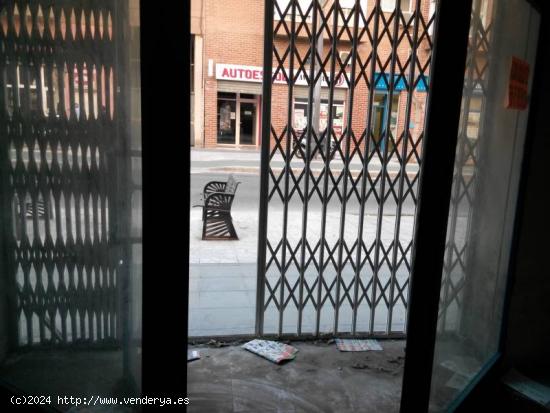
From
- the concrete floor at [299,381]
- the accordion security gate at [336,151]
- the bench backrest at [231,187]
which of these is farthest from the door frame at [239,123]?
the concrete floor at [299,381]

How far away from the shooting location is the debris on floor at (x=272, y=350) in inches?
126

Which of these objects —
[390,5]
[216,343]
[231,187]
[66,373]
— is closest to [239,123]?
[390,5]

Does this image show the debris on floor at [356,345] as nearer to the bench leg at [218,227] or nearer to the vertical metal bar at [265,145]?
the vertical metal bar at [265,145]

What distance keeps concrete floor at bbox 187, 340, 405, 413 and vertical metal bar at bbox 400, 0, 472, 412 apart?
0.79 m

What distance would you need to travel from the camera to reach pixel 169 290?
1.58 meters

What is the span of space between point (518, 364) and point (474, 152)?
1.53 meters

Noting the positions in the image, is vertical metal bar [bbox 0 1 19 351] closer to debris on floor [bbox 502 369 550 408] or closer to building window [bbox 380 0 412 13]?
debris on floor [bbox 502 369 550 408]

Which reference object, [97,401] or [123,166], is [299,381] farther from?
[123,166]

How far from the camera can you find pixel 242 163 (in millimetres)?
14961

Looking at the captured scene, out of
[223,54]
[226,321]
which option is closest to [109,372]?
[226,321]

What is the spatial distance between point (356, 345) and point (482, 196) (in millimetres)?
1663

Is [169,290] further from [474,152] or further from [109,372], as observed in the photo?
[474,152]

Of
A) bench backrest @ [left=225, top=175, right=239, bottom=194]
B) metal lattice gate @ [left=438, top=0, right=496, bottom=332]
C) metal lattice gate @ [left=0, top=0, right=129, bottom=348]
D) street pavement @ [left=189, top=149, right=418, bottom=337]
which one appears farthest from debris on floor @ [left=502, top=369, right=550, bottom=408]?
bench backrest @ [left=225, top=175, right=239, bottom=194]

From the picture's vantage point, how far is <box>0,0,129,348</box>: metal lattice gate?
178 centimetres
